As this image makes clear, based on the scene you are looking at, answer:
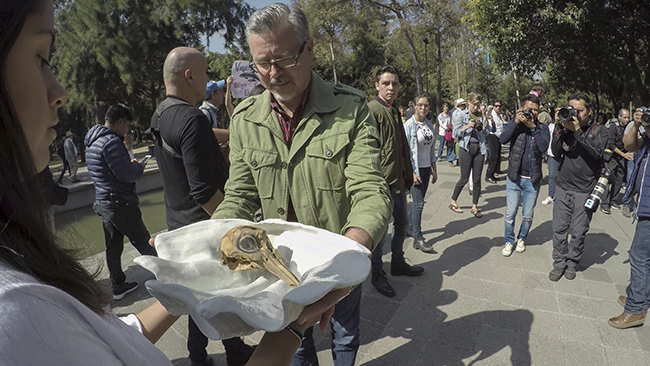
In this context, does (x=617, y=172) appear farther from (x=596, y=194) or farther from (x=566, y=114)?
(x=566, y=114)

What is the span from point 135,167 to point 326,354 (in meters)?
2.64

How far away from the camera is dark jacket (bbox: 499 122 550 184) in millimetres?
4840

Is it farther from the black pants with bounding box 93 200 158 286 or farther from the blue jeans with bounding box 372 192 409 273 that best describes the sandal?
the black pants with bounding box 93 200 158 286

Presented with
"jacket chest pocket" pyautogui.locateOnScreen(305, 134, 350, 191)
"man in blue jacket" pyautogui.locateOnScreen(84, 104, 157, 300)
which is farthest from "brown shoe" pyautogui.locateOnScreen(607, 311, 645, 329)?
"man in blue jacket" pyautogui.locateOnScreen(84, 104, 157, 300)

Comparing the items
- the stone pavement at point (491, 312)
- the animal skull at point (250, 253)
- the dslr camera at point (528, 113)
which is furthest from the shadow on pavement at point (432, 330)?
the dslr camera at point (528, 113)

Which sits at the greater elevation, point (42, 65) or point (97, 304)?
point (42, 65)

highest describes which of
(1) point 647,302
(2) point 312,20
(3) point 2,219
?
(2) point 312,20

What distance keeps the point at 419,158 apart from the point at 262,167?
12.5 feet

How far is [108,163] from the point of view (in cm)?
364

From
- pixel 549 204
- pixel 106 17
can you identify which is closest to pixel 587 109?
pixel 549 204

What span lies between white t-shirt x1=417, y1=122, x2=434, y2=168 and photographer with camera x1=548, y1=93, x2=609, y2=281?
60.5 inches

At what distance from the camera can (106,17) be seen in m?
21.1

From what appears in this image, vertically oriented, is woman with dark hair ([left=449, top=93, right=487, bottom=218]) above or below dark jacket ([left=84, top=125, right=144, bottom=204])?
below

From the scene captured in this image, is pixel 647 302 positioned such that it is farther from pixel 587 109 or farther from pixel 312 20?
pixel 312 20
